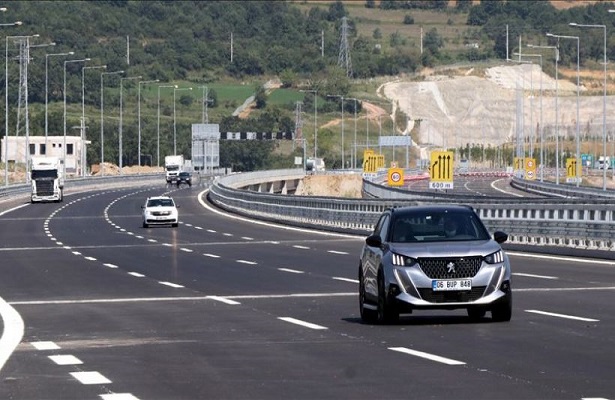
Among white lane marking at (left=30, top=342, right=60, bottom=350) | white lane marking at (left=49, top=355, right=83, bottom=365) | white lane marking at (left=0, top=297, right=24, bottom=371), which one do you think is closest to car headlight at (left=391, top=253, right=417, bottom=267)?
white lane marking at (left=30, top=342, right=60, bottom=350)

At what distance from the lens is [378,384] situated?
14461mm

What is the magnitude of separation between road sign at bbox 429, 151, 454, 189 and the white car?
13.0 meters

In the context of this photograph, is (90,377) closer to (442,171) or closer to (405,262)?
(405,262)

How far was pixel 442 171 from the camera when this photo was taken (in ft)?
196

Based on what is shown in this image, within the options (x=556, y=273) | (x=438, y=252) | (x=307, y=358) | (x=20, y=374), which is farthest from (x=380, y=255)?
(x=556, y=273)

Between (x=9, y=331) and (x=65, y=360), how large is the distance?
4.23 metres

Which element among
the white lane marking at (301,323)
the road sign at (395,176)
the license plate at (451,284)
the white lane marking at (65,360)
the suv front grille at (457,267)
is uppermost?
the suv front grille at (457,267)

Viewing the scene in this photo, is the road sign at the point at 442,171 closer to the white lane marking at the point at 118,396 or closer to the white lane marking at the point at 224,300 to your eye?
the white lane marking at the point at 224,300

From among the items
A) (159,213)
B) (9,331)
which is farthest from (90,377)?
(159,213)

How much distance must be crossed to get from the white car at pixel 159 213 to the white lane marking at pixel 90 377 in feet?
175

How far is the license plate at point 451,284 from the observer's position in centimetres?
2036

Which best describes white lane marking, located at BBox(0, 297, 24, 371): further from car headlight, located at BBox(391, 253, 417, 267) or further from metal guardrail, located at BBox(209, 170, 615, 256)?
metal guardrail, located at BBox(209, 170, 615, 256)

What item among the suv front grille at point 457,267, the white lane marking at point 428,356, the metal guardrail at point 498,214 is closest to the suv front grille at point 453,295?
the suv front grille at point 457,267

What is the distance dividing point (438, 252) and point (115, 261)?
845 inches
